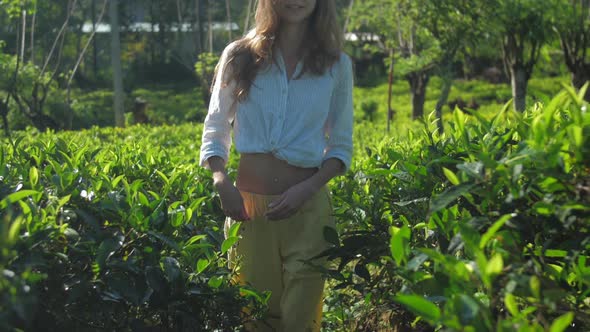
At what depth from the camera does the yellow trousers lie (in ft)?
9.04

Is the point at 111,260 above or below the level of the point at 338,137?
below

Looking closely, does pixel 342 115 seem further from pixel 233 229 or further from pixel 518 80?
pixel 518 80

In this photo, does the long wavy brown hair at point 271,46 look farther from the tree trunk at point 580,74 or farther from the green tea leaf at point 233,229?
the tree trunk at point 580,74

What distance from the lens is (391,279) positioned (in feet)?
9.17

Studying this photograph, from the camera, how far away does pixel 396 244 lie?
189 centimetres

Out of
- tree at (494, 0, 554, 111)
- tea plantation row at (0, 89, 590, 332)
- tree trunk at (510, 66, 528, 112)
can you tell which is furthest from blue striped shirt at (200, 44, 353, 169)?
tree trunk at (510, 66, 528, 112)

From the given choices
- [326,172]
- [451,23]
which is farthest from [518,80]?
[326,172]

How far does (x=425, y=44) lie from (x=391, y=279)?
1239 cm

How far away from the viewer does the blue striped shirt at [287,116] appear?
2.70 metres

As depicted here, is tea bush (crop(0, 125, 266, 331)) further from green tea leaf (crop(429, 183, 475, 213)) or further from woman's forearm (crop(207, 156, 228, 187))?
green tea leaf (crop(429, 183, 475, 213))

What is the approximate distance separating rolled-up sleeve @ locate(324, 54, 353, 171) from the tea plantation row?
0.43 feet

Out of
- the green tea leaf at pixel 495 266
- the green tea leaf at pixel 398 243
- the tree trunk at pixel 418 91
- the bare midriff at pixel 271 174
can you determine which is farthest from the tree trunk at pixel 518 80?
the green tea leaf at pixel 495 266

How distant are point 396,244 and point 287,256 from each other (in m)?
0.95

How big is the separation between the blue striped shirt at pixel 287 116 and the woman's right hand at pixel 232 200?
137 millimetres
